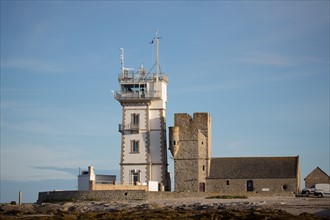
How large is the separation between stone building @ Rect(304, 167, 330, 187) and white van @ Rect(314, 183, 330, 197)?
10.4 feet

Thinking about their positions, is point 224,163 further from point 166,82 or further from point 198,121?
point 166,82

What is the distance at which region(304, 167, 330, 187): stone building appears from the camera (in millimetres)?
59156

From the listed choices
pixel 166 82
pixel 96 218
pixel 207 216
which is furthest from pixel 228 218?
pixel 166 82

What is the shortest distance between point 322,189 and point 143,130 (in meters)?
14.7

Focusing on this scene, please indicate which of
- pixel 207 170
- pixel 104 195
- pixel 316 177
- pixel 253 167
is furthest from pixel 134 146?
pixel 316 177

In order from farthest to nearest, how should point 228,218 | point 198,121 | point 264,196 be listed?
1. point 198,121
2. point 264,196
3. point 228,218

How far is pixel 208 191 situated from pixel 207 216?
24.0 m

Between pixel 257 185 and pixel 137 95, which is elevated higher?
pixel 137 95

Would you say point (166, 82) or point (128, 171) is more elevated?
point (166, 82)

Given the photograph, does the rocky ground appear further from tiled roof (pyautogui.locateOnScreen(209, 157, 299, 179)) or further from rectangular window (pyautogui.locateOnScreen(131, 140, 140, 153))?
tiled roof (pyautogui.locateOnScreen(209, 157, 299, 179))

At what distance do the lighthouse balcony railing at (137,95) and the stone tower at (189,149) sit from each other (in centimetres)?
239

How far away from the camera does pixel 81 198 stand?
48906mm

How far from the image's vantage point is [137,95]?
185 ft

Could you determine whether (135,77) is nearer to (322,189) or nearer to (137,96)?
(137,96)
